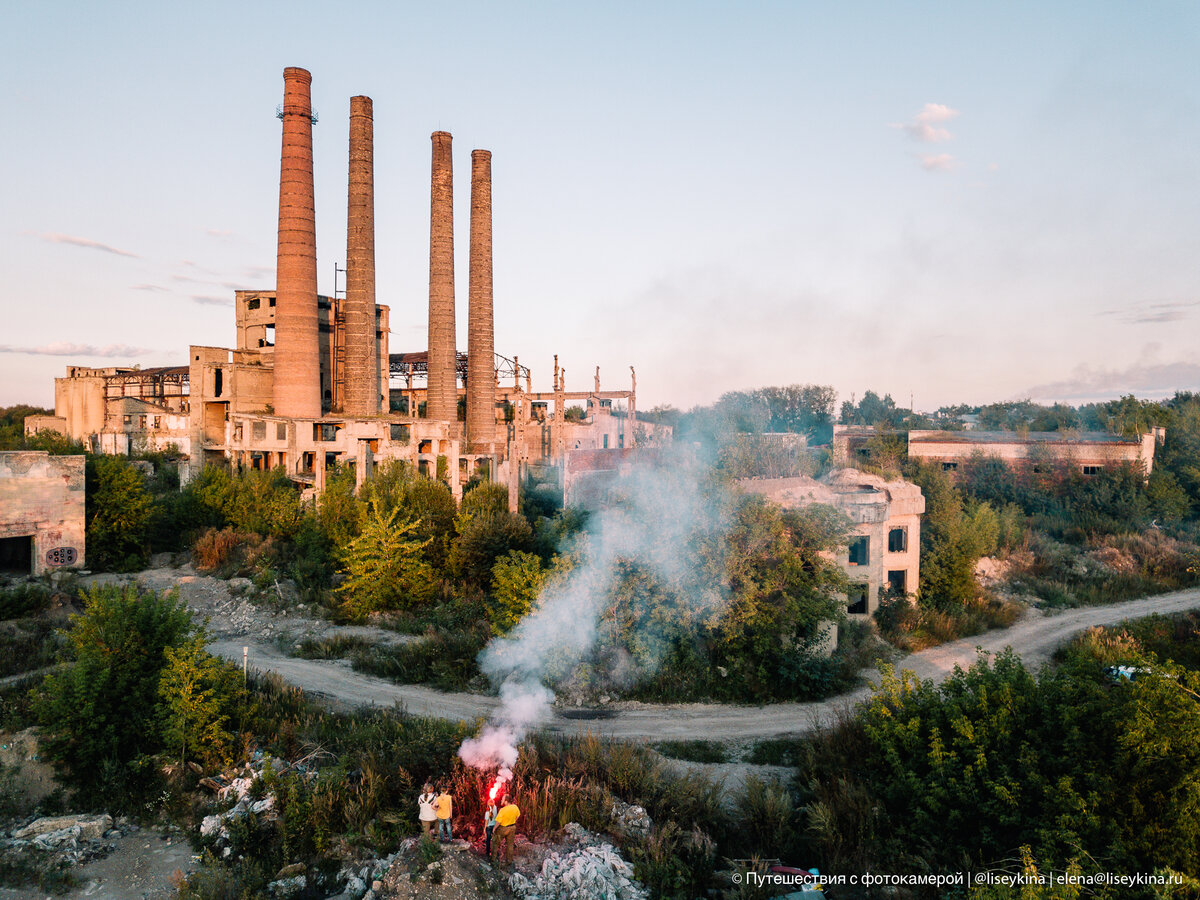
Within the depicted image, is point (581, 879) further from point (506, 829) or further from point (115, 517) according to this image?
point (115, 517)

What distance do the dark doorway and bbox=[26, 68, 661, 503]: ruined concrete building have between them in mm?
9826

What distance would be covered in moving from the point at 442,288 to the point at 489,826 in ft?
109

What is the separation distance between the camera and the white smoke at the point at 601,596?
583 inches

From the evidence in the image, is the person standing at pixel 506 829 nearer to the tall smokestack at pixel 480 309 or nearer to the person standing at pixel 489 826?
the person standing at pixel 489 826

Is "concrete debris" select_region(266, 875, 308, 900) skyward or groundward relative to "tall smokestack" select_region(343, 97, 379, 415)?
groundward

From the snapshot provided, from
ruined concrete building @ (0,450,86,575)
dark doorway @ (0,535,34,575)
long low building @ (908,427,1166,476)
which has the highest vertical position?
long low building @ (908,427,1166,476)

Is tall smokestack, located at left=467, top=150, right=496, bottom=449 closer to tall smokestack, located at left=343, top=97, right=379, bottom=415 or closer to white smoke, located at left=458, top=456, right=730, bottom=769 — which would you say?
tall smokestack, located at left=343, top=97, right=379, bottom=415

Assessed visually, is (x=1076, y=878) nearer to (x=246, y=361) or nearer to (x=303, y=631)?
(x=303, y=631)

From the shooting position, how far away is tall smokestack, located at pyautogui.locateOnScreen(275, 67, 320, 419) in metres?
32.6

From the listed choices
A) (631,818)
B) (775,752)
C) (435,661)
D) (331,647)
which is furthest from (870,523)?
(331,647)

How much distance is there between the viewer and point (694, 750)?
12.1m

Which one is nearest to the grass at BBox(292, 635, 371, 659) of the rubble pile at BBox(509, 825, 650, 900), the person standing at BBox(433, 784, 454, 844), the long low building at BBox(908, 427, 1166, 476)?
the person standing at BBox(433, 784, 454, 844)

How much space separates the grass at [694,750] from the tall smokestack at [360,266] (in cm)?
2738

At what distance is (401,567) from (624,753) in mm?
10929
